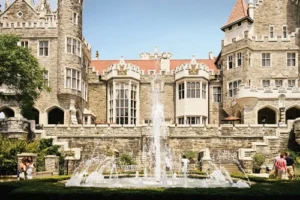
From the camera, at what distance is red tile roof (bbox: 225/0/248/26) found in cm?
4378

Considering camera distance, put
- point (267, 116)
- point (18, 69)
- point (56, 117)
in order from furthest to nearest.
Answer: point (56, 117)
point (267, 116)
point (18, 69)

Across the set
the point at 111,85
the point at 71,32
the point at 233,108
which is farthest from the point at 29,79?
the point at 233,108

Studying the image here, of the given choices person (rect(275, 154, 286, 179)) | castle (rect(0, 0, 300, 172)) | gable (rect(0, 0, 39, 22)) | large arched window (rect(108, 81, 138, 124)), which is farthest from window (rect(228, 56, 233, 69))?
person (rect(275, 154, 286, 179))

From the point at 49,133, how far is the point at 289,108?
67.6 feet

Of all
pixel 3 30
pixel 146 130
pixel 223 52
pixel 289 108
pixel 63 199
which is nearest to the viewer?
pixel 63 199

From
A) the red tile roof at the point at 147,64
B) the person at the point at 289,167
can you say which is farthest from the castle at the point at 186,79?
the person at the point at 289,167

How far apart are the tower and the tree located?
5.87 m

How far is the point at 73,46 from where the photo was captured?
4012 centimetres

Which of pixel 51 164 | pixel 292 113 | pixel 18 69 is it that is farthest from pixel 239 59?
pixel 51 164

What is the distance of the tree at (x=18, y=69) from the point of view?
3084 centimetres

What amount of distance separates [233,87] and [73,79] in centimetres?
1517

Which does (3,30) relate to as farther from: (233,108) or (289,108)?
(289,108)

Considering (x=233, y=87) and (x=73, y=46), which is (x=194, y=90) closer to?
(x=233, y=87)

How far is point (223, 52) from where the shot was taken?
1697 inches
